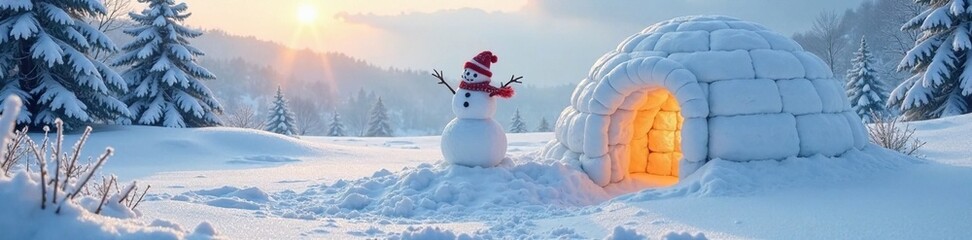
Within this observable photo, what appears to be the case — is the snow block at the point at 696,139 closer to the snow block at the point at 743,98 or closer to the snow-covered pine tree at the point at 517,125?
the snow block at the point at 743,98

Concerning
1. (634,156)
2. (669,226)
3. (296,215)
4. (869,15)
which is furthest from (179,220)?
(869,15)

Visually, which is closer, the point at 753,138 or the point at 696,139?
the point at 753,138

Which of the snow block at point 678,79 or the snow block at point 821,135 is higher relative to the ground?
the snow block at point 678,79

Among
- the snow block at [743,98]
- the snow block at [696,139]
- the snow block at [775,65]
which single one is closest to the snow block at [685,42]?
the snow block at [775,65]

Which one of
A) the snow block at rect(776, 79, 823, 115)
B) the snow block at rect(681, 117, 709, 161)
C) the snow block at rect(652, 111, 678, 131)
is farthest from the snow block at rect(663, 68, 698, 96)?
the snow block at rect(652, 111, 678, 131)

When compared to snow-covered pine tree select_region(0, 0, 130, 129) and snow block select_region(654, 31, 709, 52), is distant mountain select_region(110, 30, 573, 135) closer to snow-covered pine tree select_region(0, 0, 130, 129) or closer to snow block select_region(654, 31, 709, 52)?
snow-covered pine tree select_region(0, 0, 130, 129)

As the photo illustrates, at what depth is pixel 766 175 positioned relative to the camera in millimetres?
5852

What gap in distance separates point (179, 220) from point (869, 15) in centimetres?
5495

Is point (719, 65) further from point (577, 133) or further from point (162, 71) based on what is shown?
point (162, 71)

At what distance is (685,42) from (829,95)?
5.50ft

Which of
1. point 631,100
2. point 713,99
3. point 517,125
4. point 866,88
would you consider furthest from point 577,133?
point 517,125

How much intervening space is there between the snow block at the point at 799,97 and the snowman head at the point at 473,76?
10.4 ft

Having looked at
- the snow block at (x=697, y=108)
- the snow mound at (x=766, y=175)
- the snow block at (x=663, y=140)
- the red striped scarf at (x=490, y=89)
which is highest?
the red striped scarf at (x=490, y=89)

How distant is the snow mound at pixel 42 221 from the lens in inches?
73.2
